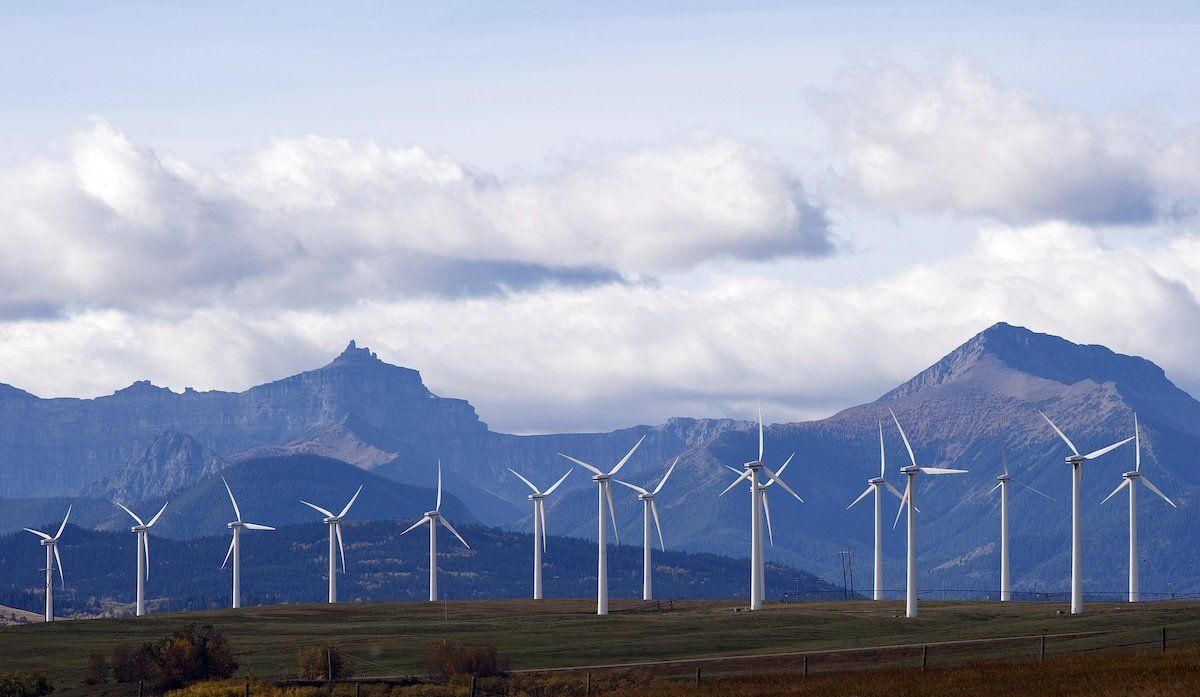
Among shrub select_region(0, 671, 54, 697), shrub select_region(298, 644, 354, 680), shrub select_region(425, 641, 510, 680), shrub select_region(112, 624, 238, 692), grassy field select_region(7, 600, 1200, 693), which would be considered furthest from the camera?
grassy field select_region(7, 600, 1200, 693)

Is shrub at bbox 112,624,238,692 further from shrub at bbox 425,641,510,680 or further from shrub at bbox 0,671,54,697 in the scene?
shrub at bbox 425,641,510,680

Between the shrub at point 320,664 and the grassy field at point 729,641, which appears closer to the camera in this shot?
the shrub at point 320,664

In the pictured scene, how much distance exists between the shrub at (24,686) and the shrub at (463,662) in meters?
25.9

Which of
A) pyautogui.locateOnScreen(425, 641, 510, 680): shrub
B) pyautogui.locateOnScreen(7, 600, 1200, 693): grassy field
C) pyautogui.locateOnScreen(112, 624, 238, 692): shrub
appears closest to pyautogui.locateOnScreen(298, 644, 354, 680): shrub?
pyautogui.locateOnScreen(7, 600, 1200, 693): grassy field

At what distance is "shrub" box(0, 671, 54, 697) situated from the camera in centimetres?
12000

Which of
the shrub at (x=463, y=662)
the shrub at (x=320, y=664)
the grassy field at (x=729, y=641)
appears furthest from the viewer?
the grassy field at (x=729, y=641)

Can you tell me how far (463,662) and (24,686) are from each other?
94.3 feet

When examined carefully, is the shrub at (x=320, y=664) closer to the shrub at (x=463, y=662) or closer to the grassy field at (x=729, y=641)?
the grassy field at (x=729, y=641)

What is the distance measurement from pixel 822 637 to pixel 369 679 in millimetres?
64540

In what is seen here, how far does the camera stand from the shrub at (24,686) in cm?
12000

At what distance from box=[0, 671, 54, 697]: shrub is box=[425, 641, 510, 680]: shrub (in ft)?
85.0

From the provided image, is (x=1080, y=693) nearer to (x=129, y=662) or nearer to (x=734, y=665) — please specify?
(x=734, y=665)

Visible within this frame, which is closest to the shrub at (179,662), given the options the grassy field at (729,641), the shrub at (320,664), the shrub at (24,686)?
the grassy field at (729,641)

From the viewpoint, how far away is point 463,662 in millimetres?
124125
